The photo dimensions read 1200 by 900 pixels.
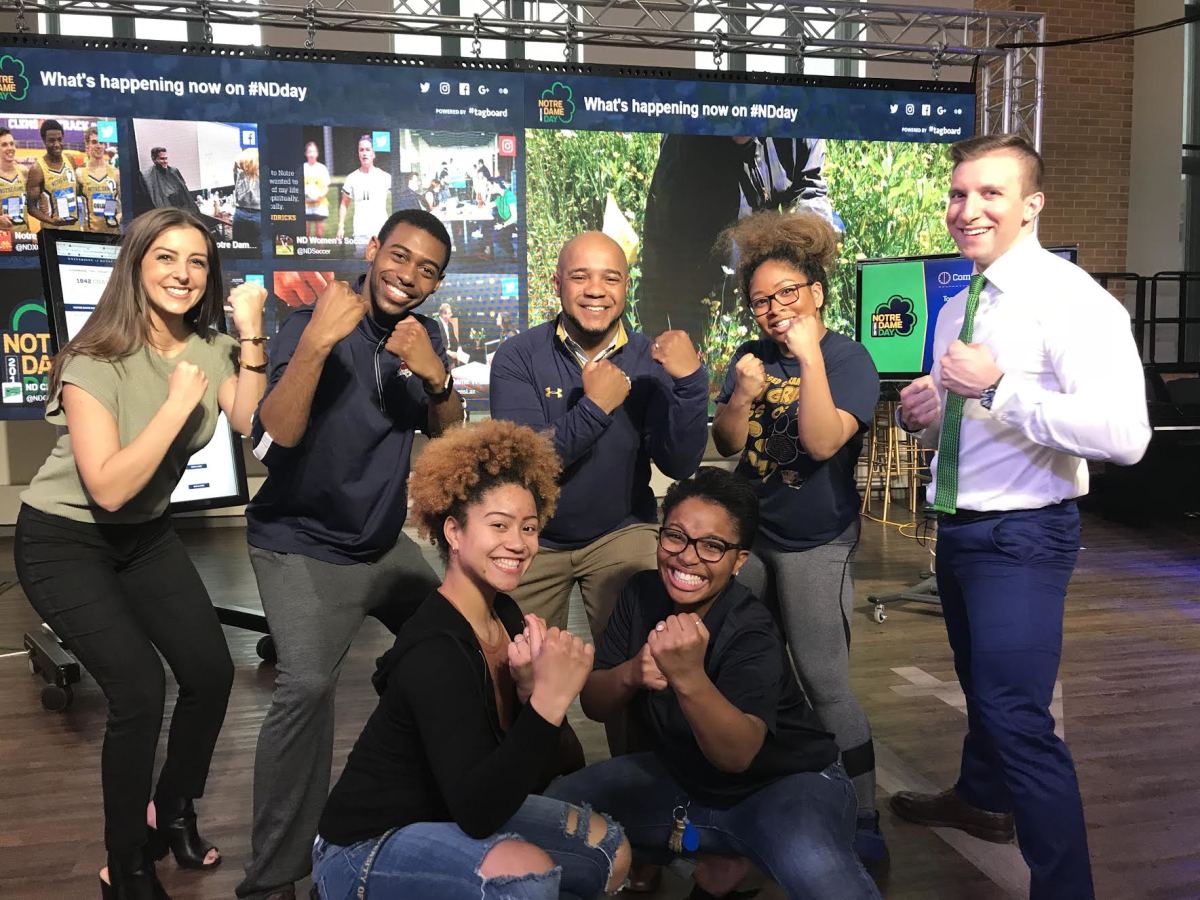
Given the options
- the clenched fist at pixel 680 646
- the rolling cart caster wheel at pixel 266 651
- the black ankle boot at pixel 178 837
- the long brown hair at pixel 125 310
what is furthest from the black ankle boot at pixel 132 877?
the rolling cart caster wheel at pixel 266 651

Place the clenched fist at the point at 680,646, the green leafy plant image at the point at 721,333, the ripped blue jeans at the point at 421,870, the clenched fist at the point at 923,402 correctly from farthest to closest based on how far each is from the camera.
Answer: the green leafy plant image at the point at 721,333 < the clenched fist at the point at 923,402 < the clenched fist at the point at 680,646 < the ripped blue jeans at the point at 421,870

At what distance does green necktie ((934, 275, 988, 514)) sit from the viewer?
216 centimetres

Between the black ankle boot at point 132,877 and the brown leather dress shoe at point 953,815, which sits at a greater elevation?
the black ankle boot at point 132,877

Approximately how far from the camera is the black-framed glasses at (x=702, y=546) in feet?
6.71

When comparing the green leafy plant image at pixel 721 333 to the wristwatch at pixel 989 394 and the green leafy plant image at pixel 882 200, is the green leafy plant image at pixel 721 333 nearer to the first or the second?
the green leafy plant image at pixel 882 200

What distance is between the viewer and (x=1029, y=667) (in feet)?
6.71

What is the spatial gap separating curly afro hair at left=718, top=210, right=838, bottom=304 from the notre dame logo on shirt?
0.25 metres

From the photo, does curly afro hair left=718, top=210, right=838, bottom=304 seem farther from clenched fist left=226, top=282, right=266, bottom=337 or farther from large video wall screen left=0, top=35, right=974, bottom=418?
large video wall screen left=0, top=35, right=974, bottom=418

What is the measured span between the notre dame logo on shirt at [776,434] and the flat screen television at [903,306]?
2.31 metres

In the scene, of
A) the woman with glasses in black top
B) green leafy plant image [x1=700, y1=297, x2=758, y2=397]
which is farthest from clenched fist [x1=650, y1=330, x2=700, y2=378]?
green leafy plant image [x1=700, y1=297, x2=758, y2=397]

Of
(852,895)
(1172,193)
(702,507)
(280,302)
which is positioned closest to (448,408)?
(702,507)

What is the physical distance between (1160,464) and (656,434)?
6168mm

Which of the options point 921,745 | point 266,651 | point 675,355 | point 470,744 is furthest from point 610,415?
point 266,651

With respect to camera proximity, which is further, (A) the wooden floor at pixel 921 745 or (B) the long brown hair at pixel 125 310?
(A) the wooden floor at pixel 921 745
